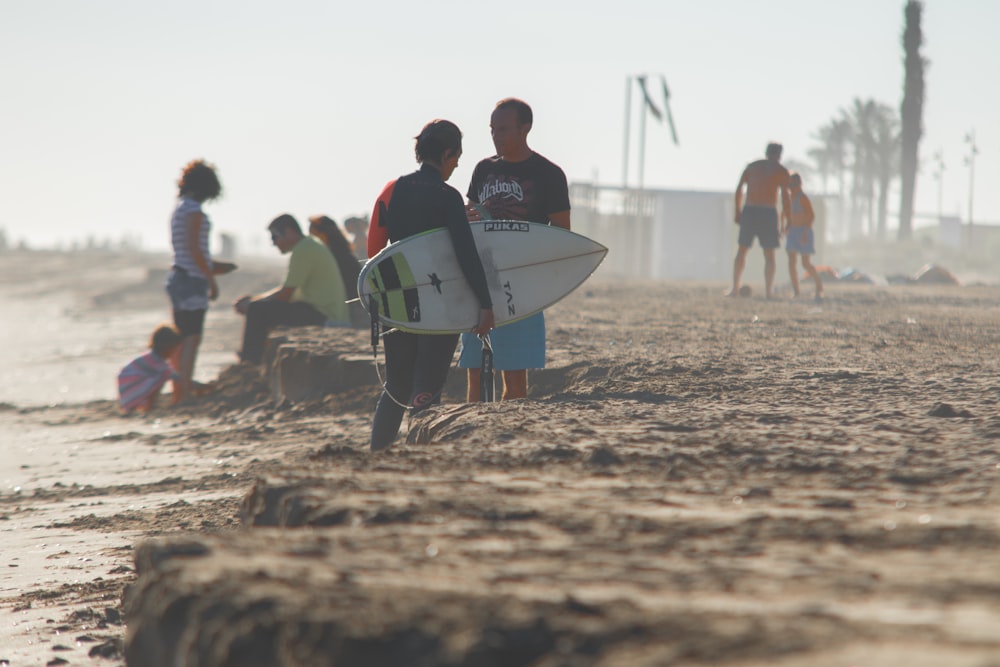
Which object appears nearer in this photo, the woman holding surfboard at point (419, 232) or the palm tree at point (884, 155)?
the woman holding surfboard at point (419, 232)

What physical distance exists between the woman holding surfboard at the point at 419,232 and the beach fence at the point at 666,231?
27731mm

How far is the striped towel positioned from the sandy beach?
1995mm

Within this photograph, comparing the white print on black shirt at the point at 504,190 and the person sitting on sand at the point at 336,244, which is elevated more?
the white print on black shirt at the point at 504,190

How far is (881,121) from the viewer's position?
7038 cm

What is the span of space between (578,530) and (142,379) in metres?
7.15

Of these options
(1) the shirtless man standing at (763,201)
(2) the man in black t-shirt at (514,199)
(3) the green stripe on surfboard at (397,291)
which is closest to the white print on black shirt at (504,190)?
(2) the man in black t-shirt at (514,199)

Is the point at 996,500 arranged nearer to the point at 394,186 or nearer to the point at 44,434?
the point at 394,186

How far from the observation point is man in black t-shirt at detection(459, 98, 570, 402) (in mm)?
4785

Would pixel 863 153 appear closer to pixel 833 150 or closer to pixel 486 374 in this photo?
pixel 833 150

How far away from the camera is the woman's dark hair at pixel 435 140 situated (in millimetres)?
4527

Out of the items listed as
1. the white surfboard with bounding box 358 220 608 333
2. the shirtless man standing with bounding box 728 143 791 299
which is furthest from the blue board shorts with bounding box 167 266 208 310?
the shirtless man standing with bounding box 728 143 791 299

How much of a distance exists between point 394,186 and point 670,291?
479 inches

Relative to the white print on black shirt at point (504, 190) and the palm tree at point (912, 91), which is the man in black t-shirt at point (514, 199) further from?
the palm tree at point (912, 91)

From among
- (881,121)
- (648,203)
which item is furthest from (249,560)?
(881,121)
